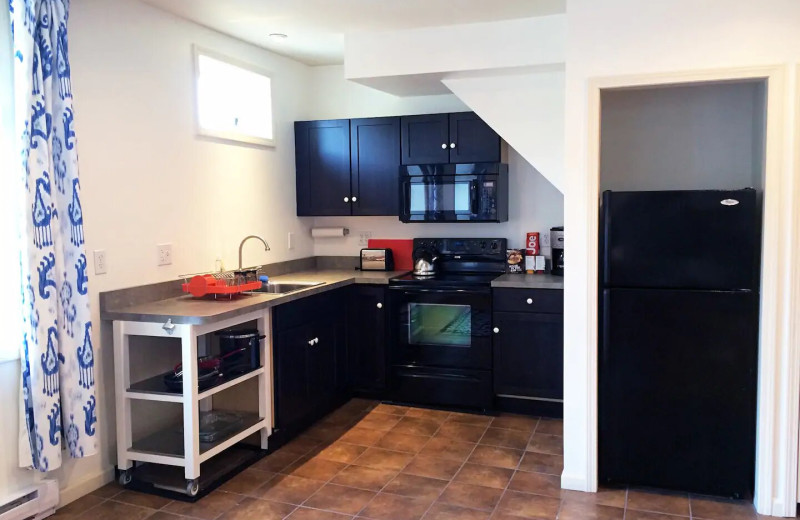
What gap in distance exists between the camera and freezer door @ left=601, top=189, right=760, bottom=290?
2.95 metres

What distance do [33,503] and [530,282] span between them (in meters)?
2.91

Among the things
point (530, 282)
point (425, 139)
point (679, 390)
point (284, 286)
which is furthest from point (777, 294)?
point (284, 286)

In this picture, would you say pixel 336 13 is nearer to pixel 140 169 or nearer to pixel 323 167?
pixel 140 169

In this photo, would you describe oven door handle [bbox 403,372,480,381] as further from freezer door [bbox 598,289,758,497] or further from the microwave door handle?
freezer door [bbox 598,289,758,497]

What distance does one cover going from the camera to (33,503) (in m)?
2.83

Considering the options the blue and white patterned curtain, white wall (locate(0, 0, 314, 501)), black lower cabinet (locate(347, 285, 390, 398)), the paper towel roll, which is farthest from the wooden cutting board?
the blue and white patterned curtain

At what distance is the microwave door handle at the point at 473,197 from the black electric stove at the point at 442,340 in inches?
18.8

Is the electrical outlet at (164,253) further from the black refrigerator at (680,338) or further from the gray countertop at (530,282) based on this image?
the black refrigerator at (680,338)

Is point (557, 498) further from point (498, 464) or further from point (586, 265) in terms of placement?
point (586, 265)

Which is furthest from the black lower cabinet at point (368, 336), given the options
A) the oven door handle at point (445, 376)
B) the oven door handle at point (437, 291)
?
the oven door handle at point (445, 376)

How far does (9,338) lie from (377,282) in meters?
2.29

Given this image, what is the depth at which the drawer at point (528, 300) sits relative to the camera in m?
4.07

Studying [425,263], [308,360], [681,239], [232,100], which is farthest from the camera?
[425,263]

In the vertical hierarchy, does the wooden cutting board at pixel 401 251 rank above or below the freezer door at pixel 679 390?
above
